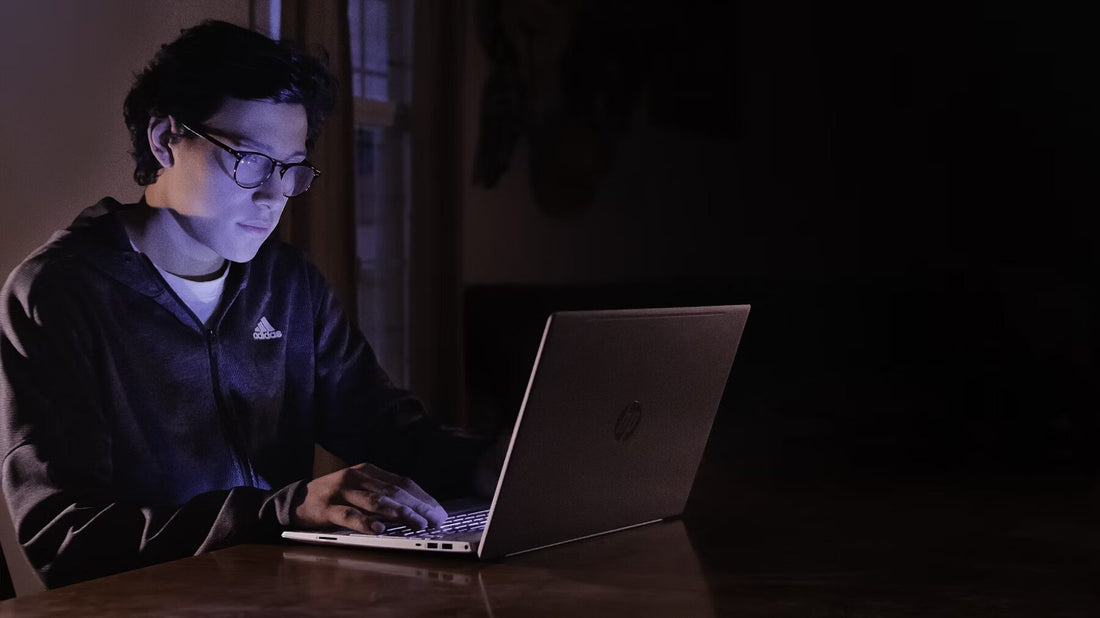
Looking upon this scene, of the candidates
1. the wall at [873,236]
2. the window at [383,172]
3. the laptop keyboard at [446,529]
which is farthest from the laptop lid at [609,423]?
the wall at [873,236]

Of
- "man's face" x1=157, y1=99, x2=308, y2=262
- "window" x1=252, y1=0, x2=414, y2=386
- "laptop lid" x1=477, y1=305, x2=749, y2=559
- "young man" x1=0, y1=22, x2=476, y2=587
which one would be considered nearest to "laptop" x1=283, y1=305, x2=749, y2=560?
"laptop lid" x1=477, y1=305, x2=749, y2=559

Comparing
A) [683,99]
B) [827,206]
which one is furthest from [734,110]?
[827,206]

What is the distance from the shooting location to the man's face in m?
2.31

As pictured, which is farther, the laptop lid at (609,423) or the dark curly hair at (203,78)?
the dark curly hair at (203,78)

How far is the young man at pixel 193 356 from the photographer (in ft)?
Answer: 6.81

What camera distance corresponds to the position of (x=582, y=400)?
1478 millimetres

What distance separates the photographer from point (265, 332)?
2.51 metres

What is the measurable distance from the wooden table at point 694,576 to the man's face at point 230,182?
96 centimetres

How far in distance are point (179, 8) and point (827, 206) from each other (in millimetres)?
2160

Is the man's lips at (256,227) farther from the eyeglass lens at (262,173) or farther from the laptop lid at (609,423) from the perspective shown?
the laptop lid at (609,423)

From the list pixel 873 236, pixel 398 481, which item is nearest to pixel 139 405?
pixel 398 481

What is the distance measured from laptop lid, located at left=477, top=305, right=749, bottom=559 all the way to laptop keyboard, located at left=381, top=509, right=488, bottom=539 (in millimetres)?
110

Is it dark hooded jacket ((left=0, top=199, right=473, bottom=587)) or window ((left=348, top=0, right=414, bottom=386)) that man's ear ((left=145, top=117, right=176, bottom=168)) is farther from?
window ((left=348, top=0, right=414, bottom=386))

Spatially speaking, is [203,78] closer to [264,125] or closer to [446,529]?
[264,125]
